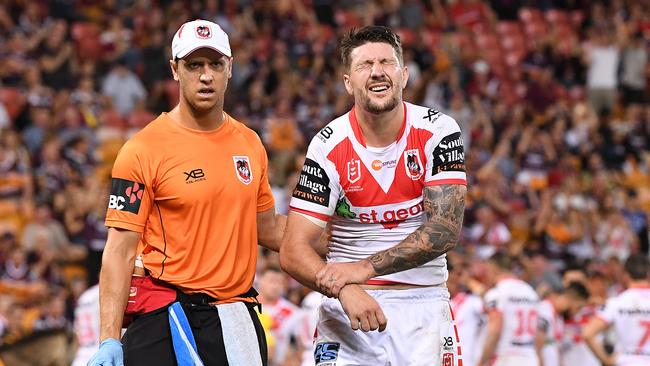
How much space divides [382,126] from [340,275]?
88 cm

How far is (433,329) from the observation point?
22.5ft

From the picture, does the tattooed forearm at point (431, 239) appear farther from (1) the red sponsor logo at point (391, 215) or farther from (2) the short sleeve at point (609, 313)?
(2) the short sleeve at point (609, 313)

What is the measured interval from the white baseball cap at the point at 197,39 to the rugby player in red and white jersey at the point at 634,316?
6689 mm

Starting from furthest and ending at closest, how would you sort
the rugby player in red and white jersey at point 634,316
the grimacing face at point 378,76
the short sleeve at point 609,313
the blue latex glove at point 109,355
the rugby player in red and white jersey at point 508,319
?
the rugby player in red and white jersey at point 508,319 → the short sleeve at point 609,313 → the rugby player in red and white jersey at point 634,316 → the grimacing face at point 378,76 → the blue latex glove at point 109,355

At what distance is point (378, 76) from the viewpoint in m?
6.72

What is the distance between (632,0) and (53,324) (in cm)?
1615

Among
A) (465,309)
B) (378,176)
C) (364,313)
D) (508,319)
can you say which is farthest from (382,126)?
(508,319)

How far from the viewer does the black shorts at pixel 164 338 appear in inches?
260

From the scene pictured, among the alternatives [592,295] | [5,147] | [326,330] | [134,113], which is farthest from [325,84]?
[326,330]

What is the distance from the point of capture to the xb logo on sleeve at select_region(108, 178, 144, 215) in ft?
21.4

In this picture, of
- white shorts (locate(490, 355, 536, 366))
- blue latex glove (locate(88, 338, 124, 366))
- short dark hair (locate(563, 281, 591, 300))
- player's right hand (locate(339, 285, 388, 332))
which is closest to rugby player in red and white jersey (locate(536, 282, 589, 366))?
short dark hair (locate(563, 281, 591, 300))

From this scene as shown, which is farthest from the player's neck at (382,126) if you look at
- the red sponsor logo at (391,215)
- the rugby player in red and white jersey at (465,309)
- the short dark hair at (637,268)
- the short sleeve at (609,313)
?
the rugby player in red and white jersey at (465,309)

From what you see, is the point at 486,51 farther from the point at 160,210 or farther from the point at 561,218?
the point at 160,210

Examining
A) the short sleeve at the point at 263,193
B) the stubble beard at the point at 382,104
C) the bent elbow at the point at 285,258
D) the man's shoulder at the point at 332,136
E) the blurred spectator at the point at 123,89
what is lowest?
the bent elbow at the point at 285,258
